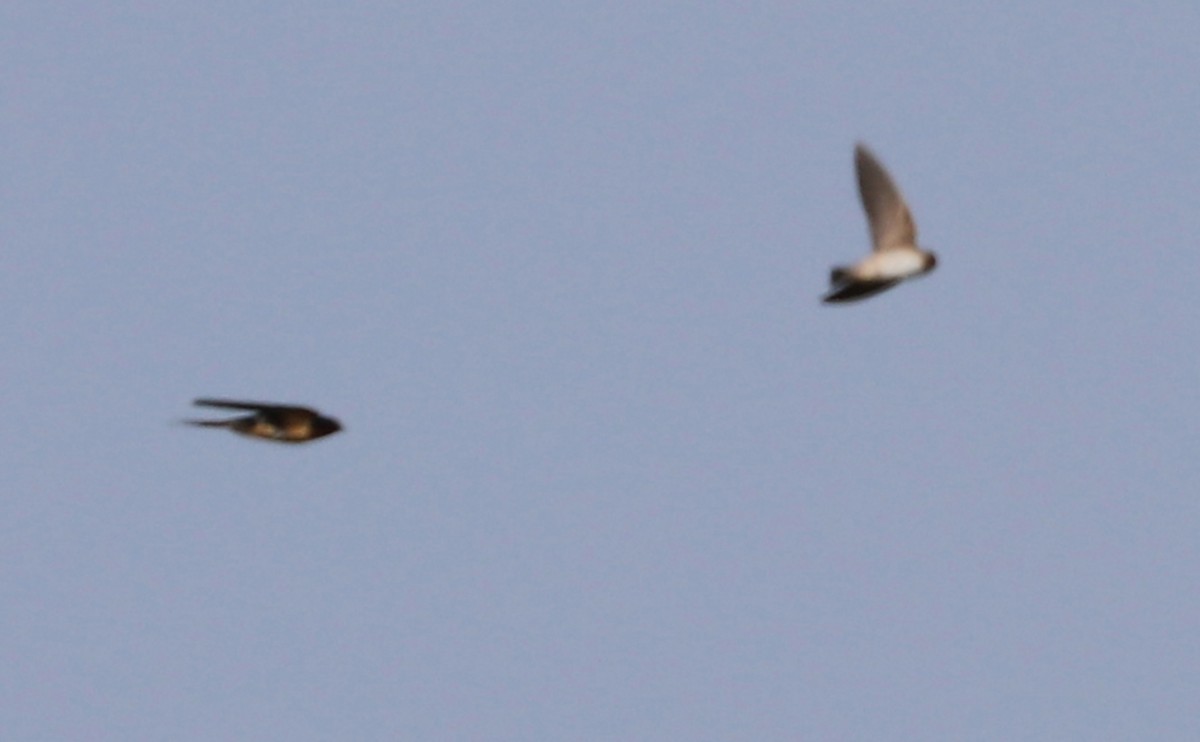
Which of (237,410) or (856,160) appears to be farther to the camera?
(856,160)

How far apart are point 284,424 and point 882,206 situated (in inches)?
283

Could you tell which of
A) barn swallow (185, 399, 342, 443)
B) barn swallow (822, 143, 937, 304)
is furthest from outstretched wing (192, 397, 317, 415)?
barn swallow (822, 143, 937, 304)

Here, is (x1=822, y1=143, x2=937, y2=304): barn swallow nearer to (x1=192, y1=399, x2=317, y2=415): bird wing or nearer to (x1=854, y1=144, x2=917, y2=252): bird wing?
(x1=854, y1=144, x2=917, y2=252): bird wing

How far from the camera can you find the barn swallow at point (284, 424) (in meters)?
18.0

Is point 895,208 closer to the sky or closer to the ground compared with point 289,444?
closer to the sky

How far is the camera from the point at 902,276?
18656 millimetres

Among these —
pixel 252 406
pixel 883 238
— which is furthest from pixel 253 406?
pixel 883 238

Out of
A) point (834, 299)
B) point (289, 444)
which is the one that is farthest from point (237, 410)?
point (834, 299)

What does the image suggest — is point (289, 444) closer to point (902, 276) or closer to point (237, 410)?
point (237, 410)

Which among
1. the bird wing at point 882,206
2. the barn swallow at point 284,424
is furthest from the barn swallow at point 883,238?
the barn swallow at point 284,424

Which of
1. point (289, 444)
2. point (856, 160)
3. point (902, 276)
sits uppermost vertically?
point (856, 160)

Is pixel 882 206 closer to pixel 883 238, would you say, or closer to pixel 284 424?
pixel 883 238

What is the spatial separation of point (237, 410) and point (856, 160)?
754 cm

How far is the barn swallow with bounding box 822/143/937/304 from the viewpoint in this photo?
1855cm
